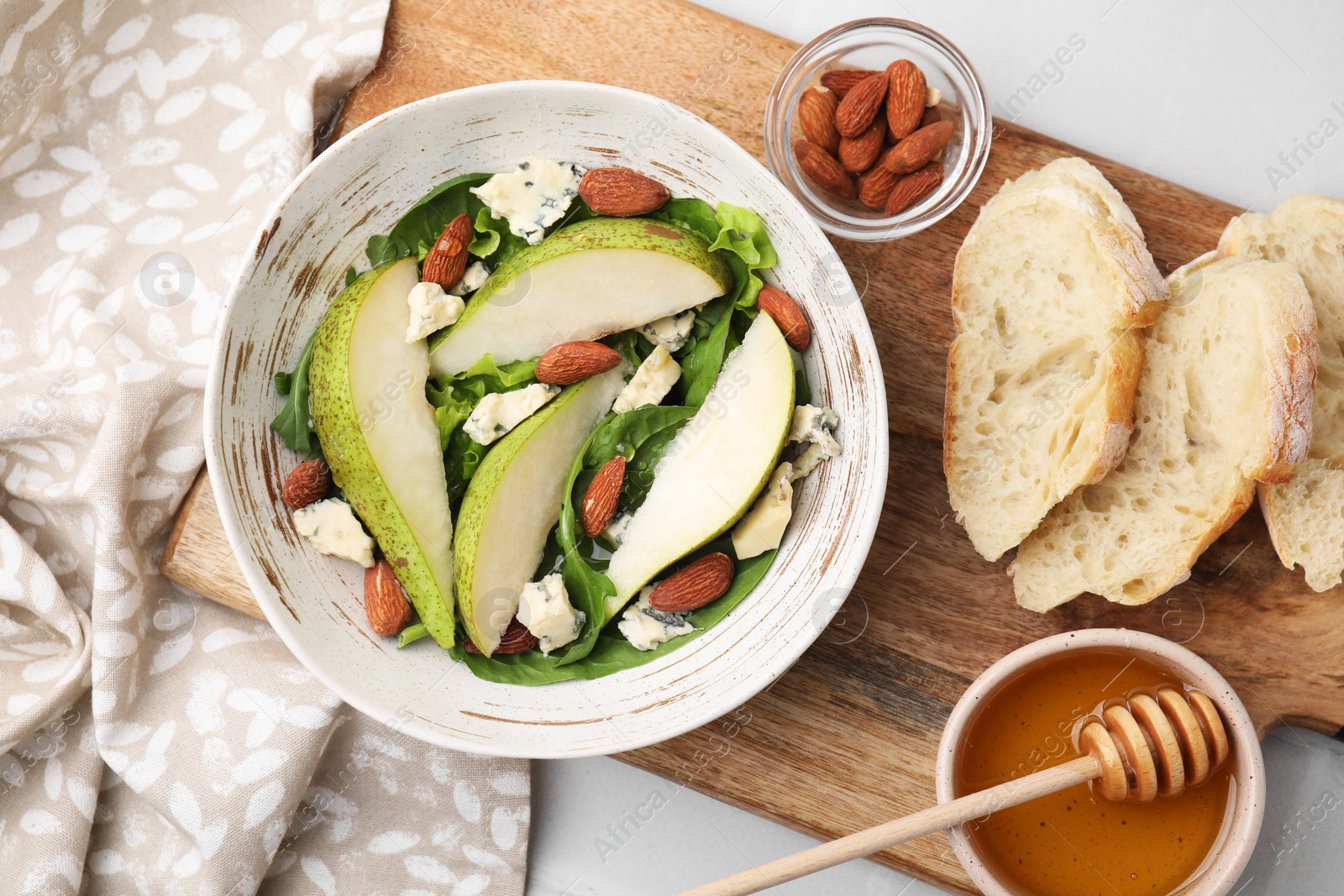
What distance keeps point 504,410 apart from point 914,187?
2.57 feet

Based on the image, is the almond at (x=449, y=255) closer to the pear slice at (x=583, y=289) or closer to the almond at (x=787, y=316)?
the pear slice at (x=583, y=289)

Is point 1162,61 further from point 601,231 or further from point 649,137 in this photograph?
point 601,231

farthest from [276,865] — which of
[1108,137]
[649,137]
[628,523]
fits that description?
[1108,137]

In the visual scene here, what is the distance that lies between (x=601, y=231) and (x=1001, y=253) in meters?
0.68

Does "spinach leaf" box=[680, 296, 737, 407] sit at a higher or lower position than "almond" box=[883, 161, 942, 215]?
lower

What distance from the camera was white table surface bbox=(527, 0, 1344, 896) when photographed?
5.98ft

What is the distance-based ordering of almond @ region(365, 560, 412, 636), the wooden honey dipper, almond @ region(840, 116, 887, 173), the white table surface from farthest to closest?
the white table surface → almond @ region(840, 116, 887, 173) → almond @ region(365, 560, 412, 636) → the wooden honey dipper

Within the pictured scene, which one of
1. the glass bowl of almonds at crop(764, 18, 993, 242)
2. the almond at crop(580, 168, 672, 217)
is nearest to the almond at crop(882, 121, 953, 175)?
the glass bowl of almonds at crop(764, 18, 993, 242)

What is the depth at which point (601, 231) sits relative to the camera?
148 cm

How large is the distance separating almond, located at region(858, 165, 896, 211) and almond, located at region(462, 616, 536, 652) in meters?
0.93

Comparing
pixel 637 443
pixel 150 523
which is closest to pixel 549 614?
pixel 637 443

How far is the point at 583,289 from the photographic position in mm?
1474

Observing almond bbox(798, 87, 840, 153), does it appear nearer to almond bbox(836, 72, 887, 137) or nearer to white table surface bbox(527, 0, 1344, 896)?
almond bbox(836, 72, 887, 137)

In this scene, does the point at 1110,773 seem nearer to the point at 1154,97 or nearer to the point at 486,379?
→ the point at 486,379
